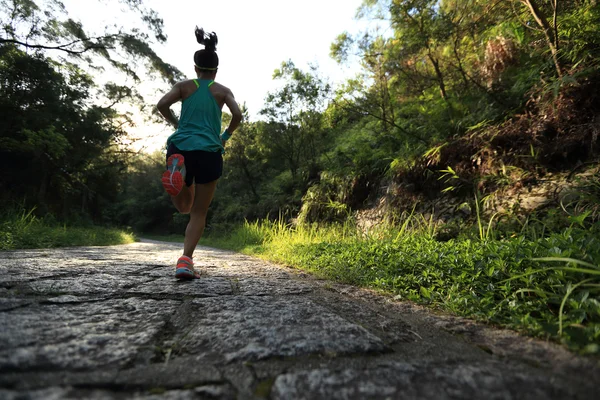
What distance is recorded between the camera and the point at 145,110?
588 inches

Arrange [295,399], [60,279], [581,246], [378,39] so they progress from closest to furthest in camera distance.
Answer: [295,399] < [581,246] < [60,279] < [378,39]

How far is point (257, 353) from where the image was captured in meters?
0.98

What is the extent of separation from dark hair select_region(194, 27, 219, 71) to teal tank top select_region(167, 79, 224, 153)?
17cm

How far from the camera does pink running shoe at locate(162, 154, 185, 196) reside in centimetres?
228

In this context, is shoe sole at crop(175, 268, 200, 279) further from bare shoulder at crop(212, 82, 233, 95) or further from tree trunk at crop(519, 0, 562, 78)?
tree trunk at crop(519, 0, 562, 78)

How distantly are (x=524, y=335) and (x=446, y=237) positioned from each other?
9.13 feet

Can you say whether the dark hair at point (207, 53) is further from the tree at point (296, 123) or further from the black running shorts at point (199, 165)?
the tree at point (296, 123)

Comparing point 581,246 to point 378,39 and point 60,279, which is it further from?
point 378,39

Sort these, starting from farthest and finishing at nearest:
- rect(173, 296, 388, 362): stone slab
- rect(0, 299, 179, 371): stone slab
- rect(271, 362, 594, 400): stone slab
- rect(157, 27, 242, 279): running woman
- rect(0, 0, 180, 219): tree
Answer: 1. rect(0, 0, 180, 219): tree
2. rect(157, 27, 242, 279): running woman
3. rect(173, 296, 388, 362): stone slab
4. rect(0, 299, 179, 371): stone slab
5. rect(271, 362, 594, 400): stone slab

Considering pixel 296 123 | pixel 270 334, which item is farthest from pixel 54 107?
pixel 270 334

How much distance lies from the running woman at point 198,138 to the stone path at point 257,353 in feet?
3.32

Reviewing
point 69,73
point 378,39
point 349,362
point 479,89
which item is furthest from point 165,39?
point 349,362

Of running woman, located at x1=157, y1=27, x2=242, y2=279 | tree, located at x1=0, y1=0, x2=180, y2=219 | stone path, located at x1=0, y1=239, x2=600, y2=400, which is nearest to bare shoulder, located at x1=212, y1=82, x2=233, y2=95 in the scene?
running woman, located at x1=157, y1=27, x2=242, y2=279

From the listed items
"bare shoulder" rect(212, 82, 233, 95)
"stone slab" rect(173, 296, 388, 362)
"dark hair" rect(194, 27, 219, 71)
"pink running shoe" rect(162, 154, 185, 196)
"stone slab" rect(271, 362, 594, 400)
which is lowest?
"stone slab" rect(173, 296, 388, 362)
